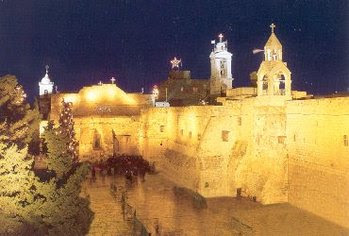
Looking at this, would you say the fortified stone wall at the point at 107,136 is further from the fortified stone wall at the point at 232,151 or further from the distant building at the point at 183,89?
the distant building at the point at 183,89

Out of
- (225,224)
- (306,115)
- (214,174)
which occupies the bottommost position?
(225,224)

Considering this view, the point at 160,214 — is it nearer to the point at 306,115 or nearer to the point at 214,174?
the point at 214,174

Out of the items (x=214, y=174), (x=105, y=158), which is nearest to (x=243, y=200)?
(x=214, y=174)

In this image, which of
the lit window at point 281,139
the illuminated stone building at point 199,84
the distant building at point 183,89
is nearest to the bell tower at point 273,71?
the lit window at point 281,139

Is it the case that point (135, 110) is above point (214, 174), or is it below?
above

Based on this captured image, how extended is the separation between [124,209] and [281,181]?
899 cm

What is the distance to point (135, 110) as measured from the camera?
43781 mm

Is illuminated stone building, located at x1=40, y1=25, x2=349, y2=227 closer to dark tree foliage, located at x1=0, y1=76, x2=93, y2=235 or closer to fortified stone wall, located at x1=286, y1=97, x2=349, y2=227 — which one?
fortified stone wall, located at x1=286, y1=97, x2=349, y2=227

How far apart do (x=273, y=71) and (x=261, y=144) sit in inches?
174

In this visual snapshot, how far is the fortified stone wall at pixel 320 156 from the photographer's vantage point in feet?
66.2

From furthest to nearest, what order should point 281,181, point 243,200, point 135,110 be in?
point 135,110 < point 243,200 < point 281,181

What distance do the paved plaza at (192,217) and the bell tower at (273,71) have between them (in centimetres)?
670

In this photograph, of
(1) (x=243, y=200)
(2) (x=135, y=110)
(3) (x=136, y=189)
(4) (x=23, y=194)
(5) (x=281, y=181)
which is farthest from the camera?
(2) (x=135, y=110)

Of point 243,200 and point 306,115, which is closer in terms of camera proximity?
point 306,115
